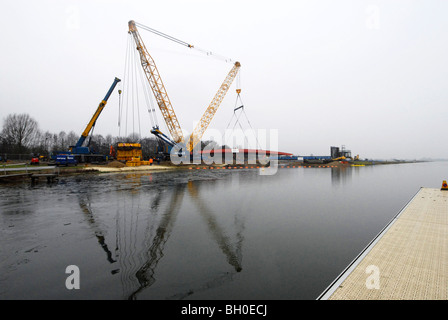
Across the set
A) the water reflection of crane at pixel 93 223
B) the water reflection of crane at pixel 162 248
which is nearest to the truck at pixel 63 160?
the water reflection of crane at pixel 93 223

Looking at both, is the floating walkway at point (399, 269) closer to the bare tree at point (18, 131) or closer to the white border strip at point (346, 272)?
the white border strip at point (346, 272)

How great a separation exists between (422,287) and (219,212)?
6.26 m

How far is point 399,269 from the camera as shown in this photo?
3852 millimetres

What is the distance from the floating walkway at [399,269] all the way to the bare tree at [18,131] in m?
79.4

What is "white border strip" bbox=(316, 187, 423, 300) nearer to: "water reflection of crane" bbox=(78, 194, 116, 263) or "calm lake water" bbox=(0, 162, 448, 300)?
"calm lake water" bbox=(0, 162, 448, 300)

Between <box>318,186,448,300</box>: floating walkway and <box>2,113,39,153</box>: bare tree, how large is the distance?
7936 centimetres

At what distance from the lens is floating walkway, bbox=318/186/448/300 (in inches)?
125

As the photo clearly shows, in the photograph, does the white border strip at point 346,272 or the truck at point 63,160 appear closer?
the white border strip at point 346,272

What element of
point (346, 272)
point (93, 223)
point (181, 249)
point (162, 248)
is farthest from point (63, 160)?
point (346, 272)

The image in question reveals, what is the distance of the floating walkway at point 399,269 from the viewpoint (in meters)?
3.17
